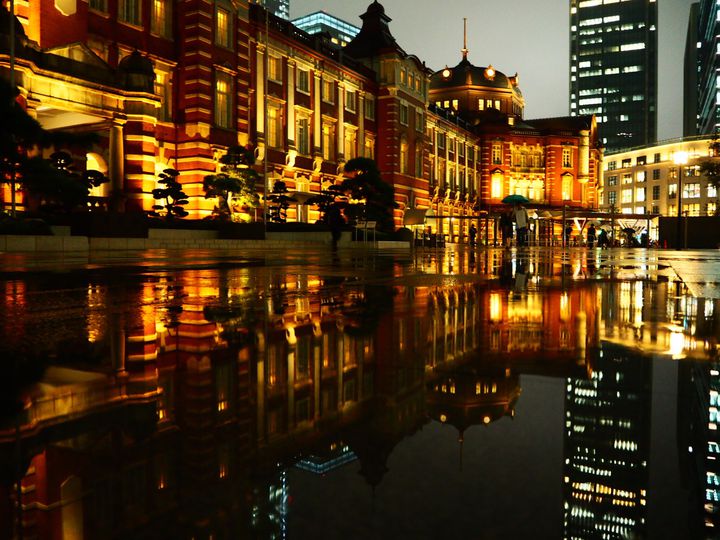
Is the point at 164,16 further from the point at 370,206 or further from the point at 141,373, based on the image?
the point at 141,373

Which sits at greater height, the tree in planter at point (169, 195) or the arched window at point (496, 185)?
the arched window at point (496, 185)

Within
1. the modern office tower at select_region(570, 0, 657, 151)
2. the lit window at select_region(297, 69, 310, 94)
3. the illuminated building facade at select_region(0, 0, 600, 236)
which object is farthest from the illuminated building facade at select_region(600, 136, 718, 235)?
the modern office tower at select_region(570, 0, 657, 151)

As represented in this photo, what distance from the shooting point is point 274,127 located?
38.8 meters

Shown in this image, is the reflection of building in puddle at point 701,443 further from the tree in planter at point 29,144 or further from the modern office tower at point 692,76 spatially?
the modern office tower at point 692,76

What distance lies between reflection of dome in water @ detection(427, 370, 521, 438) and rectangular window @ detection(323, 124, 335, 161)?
41980mm

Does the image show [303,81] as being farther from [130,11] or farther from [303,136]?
[130,11]

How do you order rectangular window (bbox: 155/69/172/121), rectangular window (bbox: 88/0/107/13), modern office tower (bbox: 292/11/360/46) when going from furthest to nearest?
modern office tower (bbox: 292/11/360/46) < rectangular window (bbox: 155/69/172/121) < rectangular window (bbox: 88/0/107/13)

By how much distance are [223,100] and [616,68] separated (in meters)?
168

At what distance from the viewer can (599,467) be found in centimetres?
151

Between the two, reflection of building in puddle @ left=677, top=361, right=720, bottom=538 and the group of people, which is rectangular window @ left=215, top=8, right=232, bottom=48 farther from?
reflection of building in puddle @ left=677, top=361, right=720, bottom=538

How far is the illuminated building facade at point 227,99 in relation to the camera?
25031 mm

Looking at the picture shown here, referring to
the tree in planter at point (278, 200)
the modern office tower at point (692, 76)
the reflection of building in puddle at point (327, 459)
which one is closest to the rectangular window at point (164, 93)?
the tree in planter at point (278, 200)

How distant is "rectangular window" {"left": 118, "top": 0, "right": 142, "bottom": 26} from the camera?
28531mm

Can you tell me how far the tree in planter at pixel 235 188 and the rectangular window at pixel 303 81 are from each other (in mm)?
10928
